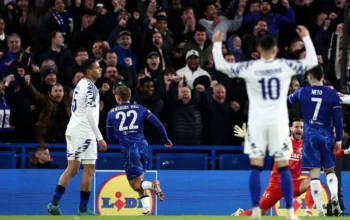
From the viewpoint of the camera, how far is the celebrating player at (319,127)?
16203 millimetres

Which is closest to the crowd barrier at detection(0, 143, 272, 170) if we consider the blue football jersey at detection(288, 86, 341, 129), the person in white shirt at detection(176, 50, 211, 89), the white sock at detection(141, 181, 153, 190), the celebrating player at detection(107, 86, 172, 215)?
the person in white shirt at detection(176, 50, 211, 89)

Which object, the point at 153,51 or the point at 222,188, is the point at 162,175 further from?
the point at 153,51

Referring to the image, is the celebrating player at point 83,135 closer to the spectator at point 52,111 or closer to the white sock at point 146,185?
the white sock at point 146,185

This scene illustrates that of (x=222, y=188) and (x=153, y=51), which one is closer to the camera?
(x=222, y=188)

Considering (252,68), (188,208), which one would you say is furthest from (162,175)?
(252,68)

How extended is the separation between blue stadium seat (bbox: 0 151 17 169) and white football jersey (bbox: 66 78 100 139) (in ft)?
12.5

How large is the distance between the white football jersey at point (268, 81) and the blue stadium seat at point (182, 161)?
7761 mm

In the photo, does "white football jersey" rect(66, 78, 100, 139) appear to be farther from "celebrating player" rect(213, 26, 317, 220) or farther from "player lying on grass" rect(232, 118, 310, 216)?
"celebrating player" rect(213, 26, 317, 220)

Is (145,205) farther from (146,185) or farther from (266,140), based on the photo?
(266,140)

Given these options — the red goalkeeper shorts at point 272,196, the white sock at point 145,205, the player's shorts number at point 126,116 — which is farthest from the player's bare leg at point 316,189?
the player's shorts number at point 126,116

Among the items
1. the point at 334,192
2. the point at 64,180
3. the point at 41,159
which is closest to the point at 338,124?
the point at 334,192

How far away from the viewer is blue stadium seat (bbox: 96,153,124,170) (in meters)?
20.2

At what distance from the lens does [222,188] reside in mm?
20359

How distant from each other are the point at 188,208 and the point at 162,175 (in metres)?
0.82
